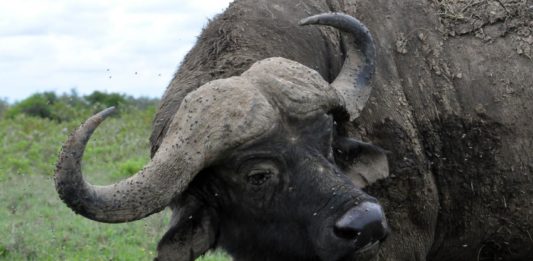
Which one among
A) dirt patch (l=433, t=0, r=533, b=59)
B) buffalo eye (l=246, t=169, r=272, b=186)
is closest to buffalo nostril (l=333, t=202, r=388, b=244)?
buffalo eye (l=246, t=169, r=272, b=186)

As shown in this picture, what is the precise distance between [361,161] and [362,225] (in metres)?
0.88

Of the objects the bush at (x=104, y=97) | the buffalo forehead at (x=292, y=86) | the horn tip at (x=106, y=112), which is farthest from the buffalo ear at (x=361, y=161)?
the bush at (x=104, y=97)

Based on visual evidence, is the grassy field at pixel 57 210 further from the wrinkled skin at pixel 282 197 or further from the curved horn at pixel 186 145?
the curved horn at pixel 186 145

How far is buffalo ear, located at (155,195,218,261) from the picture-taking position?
5.38 meters

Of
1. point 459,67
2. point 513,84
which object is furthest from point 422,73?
point 513,84

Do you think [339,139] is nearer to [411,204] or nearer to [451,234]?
[411,204]

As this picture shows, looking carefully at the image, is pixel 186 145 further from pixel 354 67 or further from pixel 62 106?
pixel 62 106

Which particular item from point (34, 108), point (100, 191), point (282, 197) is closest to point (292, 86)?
point (282, 197)

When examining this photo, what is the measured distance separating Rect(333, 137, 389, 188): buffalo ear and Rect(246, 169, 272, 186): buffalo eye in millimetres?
613

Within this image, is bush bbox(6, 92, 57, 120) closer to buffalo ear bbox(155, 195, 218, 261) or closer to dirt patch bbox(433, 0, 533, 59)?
dirt patch bbox(433, 0, 533, 59)

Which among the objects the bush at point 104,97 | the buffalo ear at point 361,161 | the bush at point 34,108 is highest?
the buffalo ear at point 361,161

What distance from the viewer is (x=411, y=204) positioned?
6090mm

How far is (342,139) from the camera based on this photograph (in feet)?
18.4

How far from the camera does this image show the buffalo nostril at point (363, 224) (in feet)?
16.1
